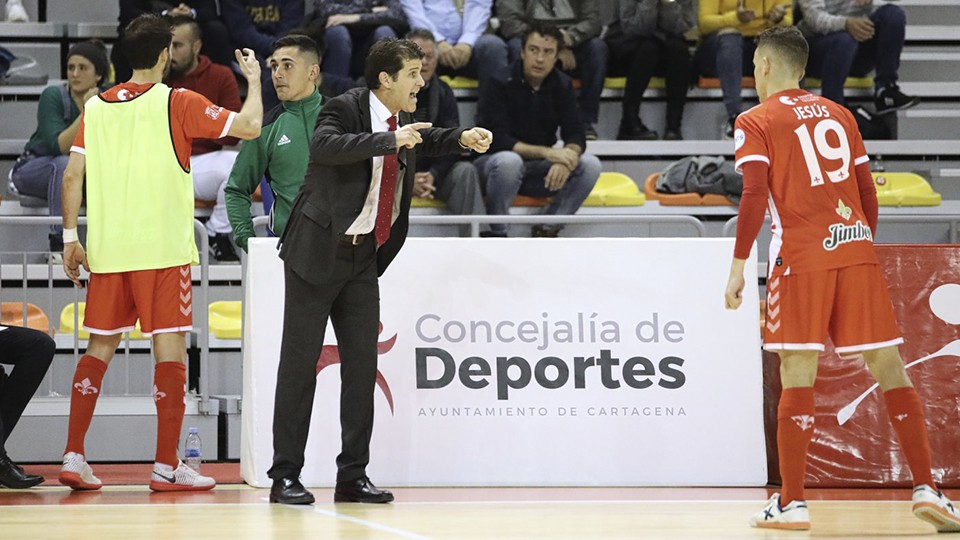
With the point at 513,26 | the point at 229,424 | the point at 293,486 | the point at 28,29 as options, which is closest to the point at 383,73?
the point at 293,486

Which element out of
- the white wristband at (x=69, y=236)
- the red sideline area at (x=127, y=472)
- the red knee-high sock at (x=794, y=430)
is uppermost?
the white wristband at (x=69, y=236)

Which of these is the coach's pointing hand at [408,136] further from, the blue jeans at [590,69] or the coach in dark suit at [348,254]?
the blue jeans at [590,69]

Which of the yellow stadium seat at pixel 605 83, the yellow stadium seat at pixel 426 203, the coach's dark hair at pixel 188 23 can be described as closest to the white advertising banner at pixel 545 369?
the yellow stadium seat at pixel 426 203

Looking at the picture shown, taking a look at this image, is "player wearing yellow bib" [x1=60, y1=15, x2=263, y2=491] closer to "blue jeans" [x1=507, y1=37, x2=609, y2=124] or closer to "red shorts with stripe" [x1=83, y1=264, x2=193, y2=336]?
"red shorts with stripe" [x1=83, y1=264, x2=193, y2=336]

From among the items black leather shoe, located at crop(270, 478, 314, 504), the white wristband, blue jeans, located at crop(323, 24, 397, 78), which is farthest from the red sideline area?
blue jeans, located at crop(323, 24, 397, 78)

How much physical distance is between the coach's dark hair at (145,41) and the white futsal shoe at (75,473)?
1918 mm

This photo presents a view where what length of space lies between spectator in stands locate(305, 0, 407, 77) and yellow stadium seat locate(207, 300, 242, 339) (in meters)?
2.66

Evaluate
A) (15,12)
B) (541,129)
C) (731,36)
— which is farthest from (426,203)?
(15,12)

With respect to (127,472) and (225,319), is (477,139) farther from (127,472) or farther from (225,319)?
(225,319)

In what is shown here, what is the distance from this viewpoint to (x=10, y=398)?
21.8ft

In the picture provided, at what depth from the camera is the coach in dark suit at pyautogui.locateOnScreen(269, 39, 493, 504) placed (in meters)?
5.74

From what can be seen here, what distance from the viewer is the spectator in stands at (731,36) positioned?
38.5 ft

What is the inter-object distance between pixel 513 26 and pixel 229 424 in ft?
16.6

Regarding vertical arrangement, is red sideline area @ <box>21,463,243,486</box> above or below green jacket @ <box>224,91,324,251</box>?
below
